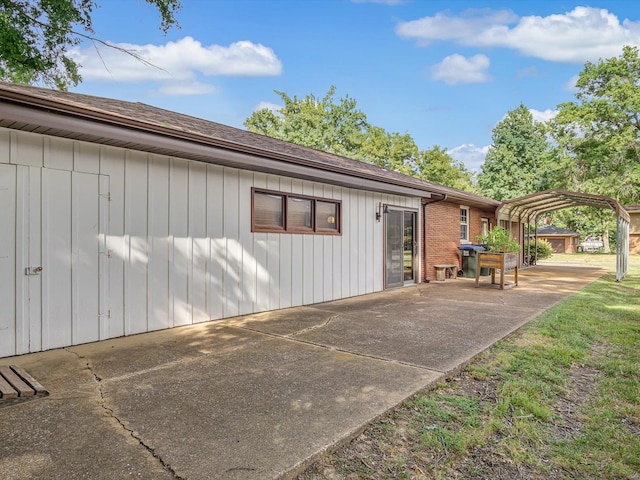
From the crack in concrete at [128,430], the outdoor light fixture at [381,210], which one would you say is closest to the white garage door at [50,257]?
the crack in concrete at [128,430]

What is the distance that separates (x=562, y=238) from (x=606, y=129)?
18514 millimetres

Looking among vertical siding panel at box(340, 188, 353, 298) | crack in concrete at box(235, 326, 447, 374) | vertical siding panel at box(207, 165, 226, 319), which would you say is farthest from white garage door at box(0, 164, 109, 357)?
vertical siding panel at box(340, 188, 353, 298)

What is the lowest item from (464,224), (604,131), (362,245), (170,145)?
(362,245)

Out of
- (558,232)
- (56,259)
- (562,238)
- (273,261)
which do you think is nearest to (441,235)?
(273,261)

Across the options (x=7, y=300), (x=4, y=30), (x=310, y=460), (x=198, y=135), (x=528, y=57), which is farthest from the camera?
Result: (x=528, y=57)

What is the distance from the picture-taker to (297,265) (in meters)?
7.32

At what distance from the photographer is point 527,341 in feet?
15.6

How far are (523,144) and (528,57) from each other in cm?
1119

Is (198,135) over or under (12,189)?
over

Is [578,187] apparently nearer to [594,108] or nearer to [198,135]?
[594,108]

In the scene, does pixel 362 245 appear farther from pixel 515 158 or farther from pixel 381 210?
pixel 515 158

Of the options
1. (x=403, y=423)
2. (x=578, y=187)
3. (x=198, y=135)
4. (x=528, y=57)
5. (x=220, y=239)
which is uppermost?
(x=528, y=57)

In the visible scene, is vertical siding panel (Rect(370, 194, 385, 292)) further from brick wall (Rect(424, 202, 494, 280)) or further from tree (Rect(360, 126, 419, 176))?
tree (Rect(360, 126, 419, 176))

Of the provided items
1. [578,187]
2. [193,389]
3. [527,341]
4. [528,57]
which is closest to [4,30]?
[193,389]
